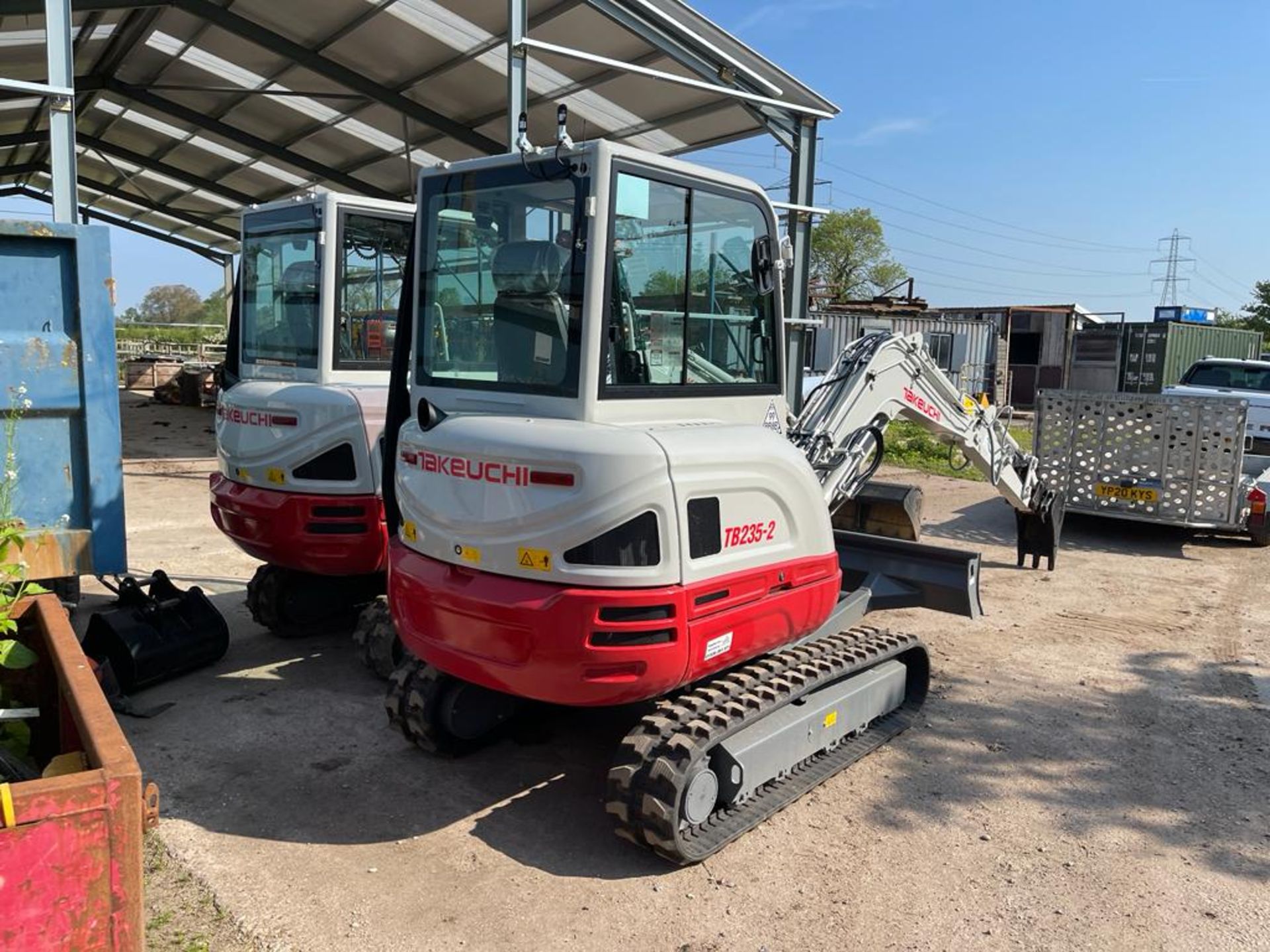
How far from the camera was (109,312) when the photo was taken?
4.49 m

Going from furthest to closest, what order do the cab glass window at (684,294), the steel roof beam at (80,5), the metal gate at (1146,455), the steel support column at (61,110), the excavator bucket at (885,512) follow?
1. the metal gate at (1146,455)
2. the steel roof beam at (80,5)
3. the excavator bucket at (885,512)
4. the steel support column at (61,110)
5. the cab glass window at (684,294)

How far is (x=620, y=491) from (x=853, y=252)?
5680cm

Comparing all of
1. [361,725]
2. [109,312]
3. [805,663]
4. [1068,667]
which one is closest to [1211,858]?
[805,663]

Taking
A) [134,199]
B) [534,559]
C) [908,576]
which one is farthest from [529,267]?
[134,199]

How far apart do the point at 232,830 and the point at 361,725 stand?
43.9 inches

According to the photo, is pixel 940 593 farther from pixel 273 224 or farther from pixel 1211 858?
pixel 273 224

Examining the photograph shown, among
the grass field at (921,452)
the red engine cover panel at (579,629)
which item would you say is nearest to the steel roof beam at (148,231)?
the grass field at (921,452)

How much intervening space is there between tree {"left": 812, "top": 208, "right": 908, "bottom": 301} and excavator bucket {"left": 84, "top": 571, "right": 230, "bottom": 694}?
5360 cm

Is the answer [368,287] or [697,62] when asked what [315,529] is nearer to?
[368,287]

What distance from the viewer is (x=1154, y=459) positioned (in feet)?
32.3

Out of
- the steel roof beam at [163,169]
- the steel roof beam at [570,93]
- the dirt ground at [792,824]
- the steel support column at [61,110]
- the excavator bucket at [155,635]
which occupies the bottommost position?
the dirt ground at [792,824]

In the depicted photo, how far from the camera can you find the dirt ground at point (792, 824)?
3.48m

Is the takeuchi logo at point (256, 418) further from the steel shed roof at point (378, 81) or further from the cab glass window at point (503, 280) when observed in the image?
the steel shed roof at point (378, 81)

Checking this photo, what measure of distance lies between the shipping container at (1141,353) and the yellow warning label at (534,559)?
24395mm
